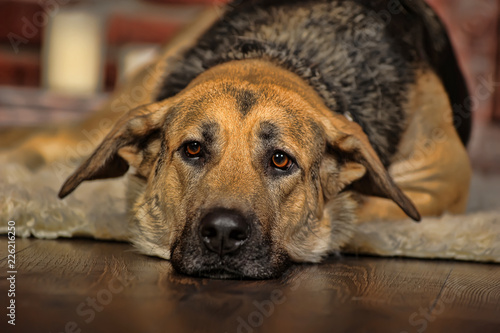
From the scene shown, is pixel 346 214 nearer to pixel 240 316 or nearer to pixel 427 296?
pixel 427 296

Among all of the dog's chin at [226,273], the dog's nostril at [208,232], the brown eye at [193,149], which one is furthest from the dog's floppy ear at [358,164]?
the dog's nostril at [208,232]

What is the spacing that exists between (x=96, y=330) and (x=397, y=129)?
2.16 m

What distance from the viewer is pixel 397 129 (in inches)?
132

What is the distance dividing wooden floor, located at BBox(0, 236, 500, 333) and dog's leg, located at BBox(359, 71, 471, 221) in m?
0.61

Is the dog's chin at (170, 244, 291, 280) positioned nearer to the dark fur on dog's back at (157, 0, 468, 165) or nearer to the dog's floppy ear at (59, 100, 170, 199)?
the dog's floppy ear at (59, 100, 170, 199)

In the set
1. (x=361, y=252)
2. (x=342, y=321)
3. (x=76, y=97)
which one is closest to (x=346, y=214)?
(x=361, y=252)

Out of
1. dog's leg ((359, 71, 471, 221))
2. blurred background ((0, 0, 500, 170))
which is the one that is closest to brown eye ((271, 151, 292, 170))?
dog's leg ((359, 71, 471, 221))

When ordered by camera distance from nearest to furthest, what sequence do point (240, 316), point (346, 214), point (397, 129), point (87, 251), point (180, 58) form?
point (240, 316)
point (87, 251)
point (346, 214)
point (397, 129)
point (180, 58)

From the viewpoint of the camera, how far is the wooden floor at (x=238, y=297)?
1778 mm

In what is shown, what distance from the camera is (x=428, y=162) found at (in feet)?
11.2

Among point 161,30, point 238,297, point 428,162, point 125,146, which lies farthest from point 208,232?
point 161,30

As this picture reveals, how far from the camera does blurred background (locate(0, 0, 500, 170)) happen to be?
725 centimetres

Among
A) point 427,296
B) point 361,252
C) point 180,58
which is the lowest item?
point 361,252

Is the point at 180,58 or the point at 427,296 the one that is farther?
the point at 180,58
